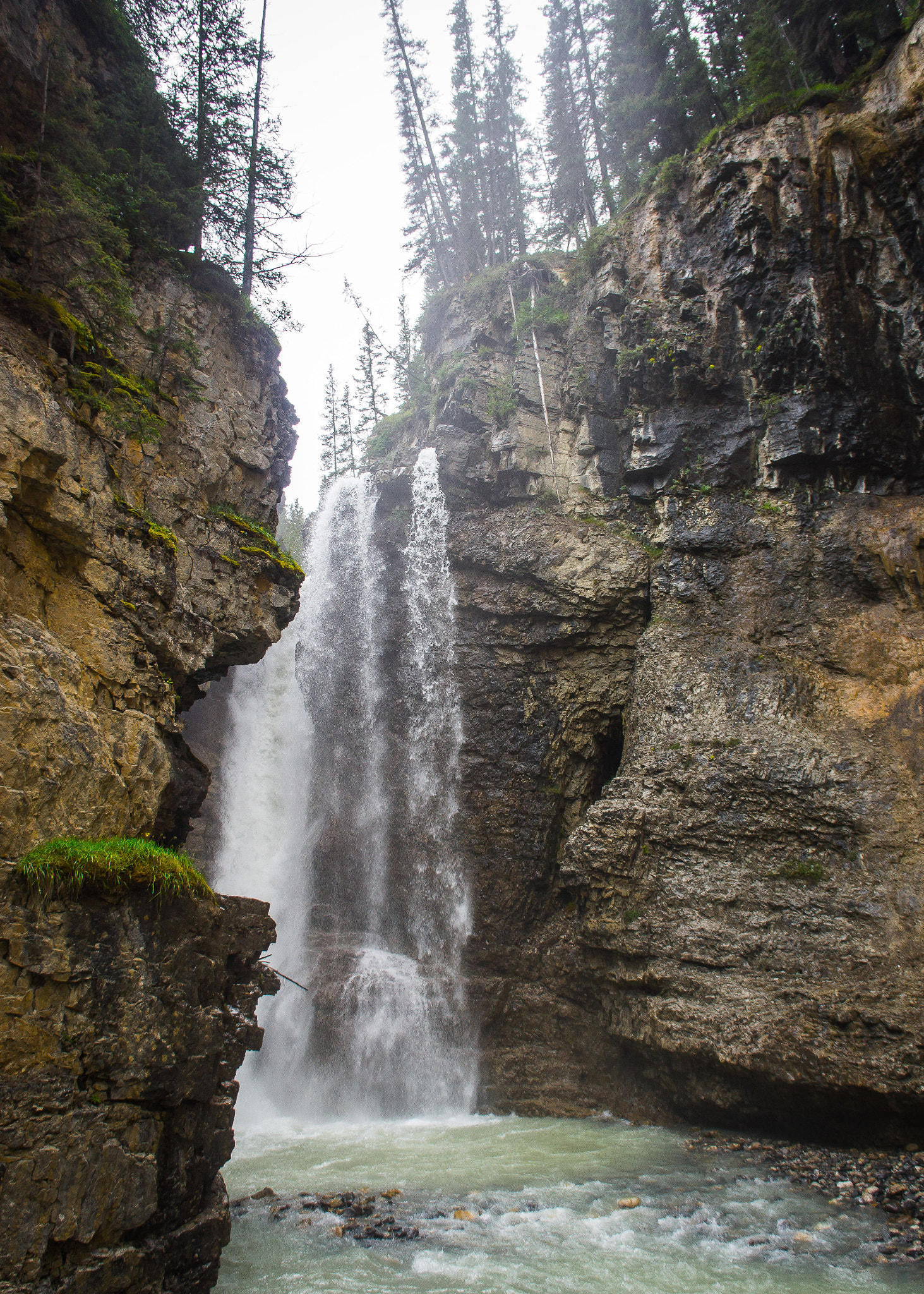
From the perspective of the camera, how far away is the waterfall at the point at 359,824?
13.3 metres

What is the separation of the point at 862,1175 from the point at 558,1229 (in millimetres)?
3992

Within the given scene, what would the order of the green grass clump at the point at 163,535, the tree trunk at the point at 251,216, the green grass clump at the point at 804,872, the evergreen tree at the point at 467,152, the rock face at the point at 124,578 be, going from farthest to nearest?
the evergreen tree at the point at 467,152
the tree trunk at the point at 251,216
the green grass clump at the point at 804,872
the green grass clump at the point at 163,535
the rock face at the point at 124,578

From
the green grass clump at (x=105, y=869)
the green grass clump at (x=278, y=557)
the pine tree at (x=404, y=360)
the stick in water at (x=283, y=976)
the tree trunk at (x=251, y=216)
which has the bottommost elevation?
the stick in water at (x=283, y=976)

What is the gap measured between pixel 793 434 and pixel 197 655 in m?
12.5

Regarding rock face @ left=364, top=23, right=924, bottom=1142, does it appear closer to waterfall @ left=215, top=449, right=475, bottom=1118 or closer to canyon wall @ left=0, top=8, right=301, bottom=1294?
waterfall @ left=215, top=449, right=475, bottom=1118

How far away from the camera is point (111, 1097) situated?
17.5ft

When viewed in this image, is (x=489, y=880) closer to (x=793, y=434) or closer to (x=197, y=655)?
(x=197, y=655)

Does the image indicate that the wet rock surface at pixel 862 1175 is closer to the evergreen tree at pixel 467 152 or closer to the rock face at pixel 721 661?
the rock face at pixel 721 661

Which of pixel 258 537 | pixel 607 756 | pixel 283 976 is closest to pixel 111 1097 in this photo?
pixel 283 976

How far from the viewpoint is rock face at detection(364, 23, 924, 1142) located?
10.0 metres

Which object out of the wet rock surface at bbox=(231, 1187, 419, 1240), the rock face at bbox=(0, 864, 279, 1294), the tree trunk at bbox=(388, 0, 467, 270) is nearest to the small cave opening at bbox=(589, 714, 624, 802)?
the wet rock surface at bbox=(231, 1187, 419, 1240)

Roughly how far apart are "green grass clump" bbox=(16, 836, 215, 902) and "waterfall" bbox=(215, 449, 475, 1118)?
890 cm

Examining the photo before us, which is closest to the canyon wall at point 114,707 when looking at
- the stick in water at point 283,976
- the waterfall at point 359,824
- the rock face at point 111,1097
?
the rock face at point 111,1097

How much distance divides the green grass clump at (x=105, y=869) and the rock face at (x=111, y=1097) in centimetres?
12
